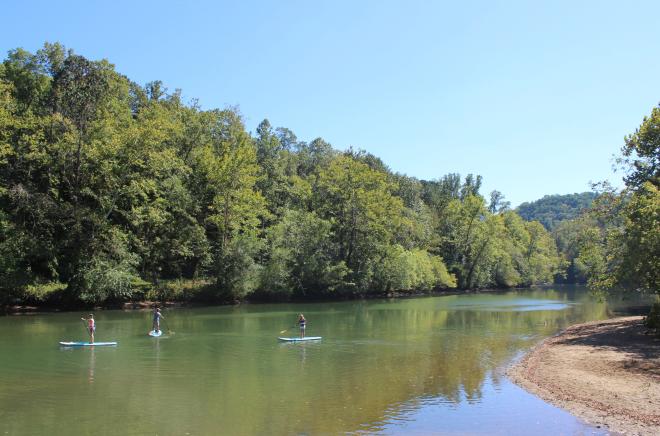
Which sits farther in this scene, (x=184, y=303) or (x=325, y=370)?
(x=184, y=303)

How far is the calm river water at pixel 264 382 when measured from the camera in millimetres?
15664

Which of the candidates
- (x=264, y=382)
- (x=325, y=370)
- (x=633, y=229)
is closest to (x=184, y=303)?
(x=325, y=370)

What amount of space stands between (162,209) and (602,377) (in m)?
48.4

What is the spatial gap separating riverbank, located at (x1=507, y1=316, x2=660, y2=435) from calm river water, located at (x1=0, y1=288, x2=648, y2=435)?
0.92 metres

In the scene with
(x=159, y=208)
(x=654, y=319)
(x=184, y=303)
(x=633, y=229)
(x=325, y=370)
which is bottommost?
(x=325, y=370)

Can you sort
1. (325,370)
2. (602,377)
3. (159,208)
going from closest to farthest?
(602,377) → (325,370) → (159,208)

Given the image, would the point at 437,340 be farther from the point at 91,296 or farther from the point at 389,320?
the point at 91,296

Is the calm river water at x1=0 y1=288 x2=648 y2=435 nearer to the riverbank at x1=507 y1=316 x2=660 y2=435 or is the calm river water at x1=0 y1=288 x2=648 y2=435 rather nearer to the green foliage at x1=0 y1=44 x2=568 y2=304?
the riverbank at x1=507 y1=316 x2=660 y2=435

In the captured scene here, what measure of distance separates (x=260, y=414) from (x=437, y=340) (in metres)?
19.9

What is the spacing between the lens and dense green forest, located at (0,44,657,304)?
48.4 meters

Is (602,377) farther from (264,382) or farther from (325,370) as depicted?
(264,382)

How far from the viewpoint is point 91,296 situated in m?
48.2

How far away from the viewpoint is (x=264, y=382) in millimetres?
21203

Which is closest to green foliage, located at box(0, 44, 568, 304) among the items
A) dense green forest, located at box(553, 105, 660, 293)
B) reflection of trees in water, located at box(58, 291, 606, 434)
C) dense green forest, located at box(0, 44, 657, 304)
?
dense green forest, located at box(0, 44, 657, 304)
